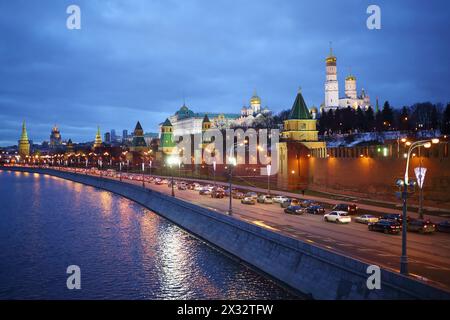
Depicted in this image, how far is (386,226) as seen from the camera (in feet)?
102

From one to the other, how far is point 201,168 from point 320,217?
6476 cm

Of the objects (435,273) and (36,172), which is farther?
(36,172)

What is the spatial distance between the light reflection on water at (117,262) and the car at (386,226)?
9613 mm

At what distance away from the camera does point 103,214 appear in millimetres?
54719

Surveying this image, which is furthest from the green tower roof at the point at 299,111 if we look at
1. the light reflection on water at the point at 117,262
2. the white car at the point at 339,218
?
the white car at the point at 339,218

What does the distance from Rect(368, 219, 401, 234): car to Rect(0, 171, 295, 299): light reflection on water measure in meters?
9.61

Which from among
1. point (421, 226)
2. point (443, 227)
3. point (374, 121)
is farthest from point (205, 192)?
point (374, 121)

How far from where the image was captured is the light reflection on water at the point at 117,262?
964 inches

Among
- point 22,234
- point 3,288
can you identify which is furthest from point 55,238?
point 3,288

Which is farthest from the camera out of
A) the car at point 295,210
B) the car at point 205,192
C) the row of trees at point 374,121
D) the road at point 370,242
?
the row of trees at point 374,121

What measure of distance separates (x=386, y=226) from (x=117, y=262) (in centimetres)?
1720

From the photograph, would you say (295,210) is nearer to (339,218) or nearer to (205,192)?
(339,218)

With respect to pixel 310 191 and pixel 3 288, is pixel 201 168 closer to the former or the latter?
pixel 310 191

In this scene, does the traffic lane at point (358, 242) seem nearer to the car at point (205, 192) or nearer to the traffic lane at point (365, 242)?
the traffic lane at point (365, 242)
